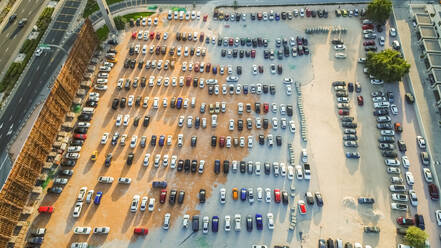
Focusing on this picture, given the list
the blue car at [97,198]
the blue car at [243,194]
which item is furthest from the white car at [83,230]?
the blue car at [243,194]

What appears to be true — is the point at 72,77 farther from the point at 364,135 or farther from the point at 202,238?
the point at 364,135

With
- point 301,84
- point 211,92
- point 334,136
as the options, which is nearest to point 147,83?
point 211,92

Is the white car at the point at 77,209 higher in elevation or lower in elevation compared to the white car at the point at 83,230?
higher

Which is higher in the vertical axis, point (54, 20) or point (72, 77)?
point (54, 20)

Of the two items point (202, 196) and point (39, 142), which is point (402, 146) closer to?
point (202, 196)

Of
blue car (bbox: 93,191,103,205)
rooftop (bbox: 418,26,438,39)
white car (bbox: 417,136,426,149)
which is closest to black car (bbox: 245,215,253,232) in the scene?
blue car (bbox: 93,191,103,205)

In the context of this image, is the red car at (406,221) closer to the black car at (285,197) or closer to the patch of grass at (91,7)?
the black car at (285,197)
